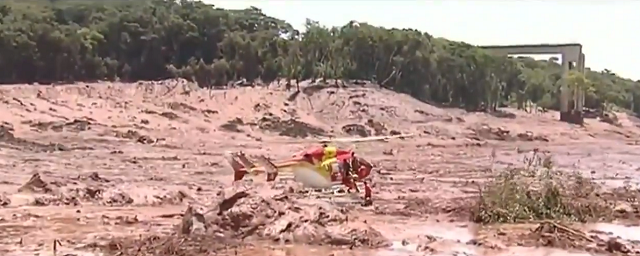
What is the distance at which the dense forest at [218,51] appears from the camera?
45312mm

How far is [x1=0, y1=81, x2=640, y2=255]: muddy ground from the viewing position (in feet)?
35.4

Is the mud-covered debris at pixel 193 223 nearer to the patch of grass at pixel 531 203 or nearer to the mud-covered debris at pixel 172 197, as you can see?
the mud-covered debris at pixel 172 197

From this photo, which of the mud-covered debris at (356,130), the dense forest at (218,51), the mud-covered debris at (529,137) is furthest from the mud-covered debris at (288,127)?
the mud-covered debris at (529,137)

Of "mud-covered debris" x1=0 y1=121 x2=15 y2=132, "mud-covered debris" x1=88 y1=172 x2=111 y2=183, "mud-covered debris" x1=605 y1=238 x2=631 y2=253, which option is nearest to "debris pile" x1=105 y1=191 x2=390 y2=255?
"mud-covered debris" x1=605 y1=238 x2=631 y2=253

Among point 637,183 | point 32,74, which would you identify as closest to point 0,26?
point 32,74

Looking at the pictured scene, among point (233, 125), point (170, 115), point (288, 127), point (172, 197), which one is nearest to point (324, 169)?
point (172, 197)

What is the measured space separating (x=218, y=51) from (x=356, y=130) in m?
13.5

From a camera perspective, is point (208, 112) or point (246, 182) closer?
point (246, 182)

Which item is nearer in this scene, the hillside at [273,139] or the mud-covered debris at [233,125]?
the hillside at [273,139]

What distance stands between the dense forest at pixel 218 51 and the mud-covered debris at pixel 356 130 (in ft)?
23.0

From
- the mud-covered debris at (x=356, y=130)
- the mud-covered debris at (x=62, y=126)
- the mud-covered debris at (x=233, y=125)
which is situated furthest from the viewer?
the mud-covered debris at (x=356, y=130)

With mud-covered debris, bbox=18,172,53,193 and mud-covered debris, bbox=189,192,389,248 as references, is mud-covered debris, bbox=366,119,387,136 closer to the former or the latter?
mud-covered debris, bbox=18,172,53,193

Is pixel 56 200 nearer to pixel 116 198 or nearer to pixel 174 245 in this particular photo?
pixel 116 198

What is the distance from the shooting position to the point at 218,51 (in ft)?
175
